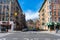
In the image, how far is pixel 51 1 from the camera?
238ft

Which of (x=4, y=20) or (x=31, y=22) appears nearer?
(x=4, y=20)

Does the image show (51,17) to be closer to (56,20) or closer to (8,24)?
(56,20)

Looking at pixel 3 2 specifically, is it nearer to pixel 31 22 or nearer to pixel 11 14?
pixel 11 14

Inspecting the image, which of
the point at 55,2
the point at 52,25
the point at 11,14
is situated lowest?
the point at 52,25

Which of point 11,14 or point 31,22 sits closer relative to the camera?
point 11,14

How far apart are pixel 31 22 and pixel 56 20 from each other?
113696 millimetres

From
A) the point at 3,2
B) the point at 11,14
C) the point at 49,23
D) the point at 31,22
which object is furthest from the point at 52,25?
the point at 31,22

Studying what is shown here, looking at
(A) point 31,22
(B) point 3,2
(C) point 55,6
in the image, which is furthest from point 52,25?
(A) point 31,22

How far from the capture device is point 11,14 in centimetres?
7044

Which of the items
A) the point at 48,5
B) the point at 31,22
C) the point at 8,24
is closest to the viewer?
the point at 8,24

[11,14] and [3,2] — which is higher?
[3,2]

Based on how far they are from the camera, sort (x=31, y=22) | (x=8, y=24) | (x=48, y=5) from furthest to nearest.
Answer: (x=31, y=22), (x=48, y=5), (x=8, y=24)

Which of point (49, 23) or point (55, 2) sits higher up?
point (55, 2)

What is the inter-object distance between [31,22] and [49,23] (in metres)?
113
